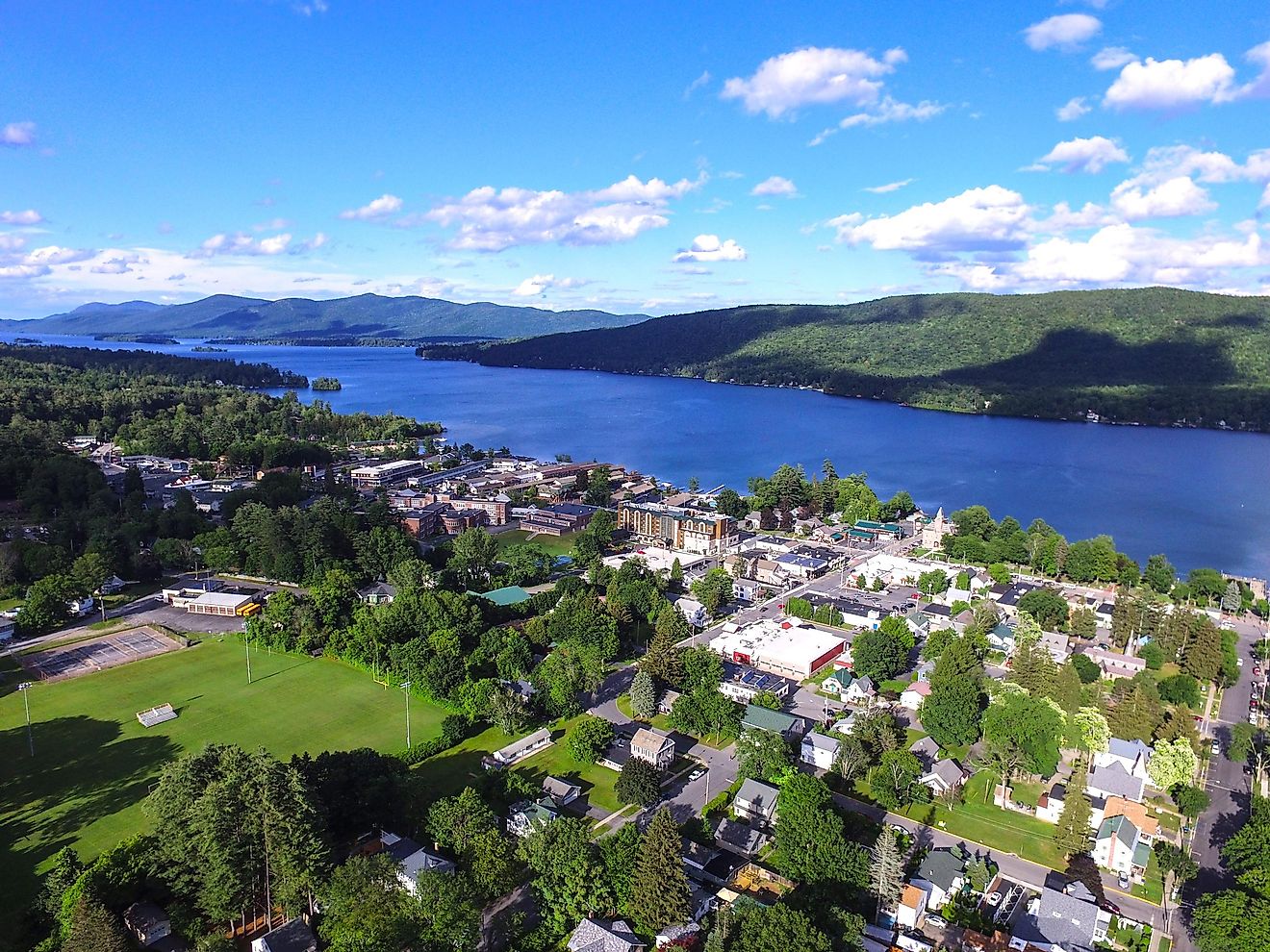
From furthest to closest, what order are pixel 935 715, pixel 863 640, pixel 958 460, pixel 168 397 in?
pixel 168 397
pixel 958 460
pixel 863 640
pixel 935 715

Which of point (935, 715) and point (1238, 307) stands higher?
point (1238, 307)

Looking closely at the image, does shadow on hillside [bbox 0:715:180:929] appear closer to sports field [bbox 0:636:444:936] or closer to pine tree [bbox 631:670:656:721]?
sports field [bbox 0:636:444:936]

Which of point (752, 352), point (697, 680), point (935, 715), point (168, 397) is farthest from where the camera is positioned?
point (752, 352)

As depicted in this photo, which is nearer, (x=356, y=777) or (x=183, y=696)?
(x=356, y=777)

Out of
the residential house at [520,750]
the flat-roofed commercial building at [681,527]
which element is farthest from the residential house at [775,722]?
the flat-roofed commercial building at [681,527]

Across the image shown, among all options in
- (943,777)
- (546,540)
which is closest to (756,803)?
(943,777)

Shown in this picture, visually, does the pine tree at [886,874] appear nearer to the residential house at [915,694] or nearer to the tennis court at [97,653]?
the residential house at [915,694]

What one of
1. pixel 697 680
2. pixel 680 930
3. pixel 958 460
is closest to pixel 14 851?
pixel 680 930

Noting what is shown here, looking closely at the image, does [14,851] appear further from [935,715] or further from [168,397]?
[168,397]
